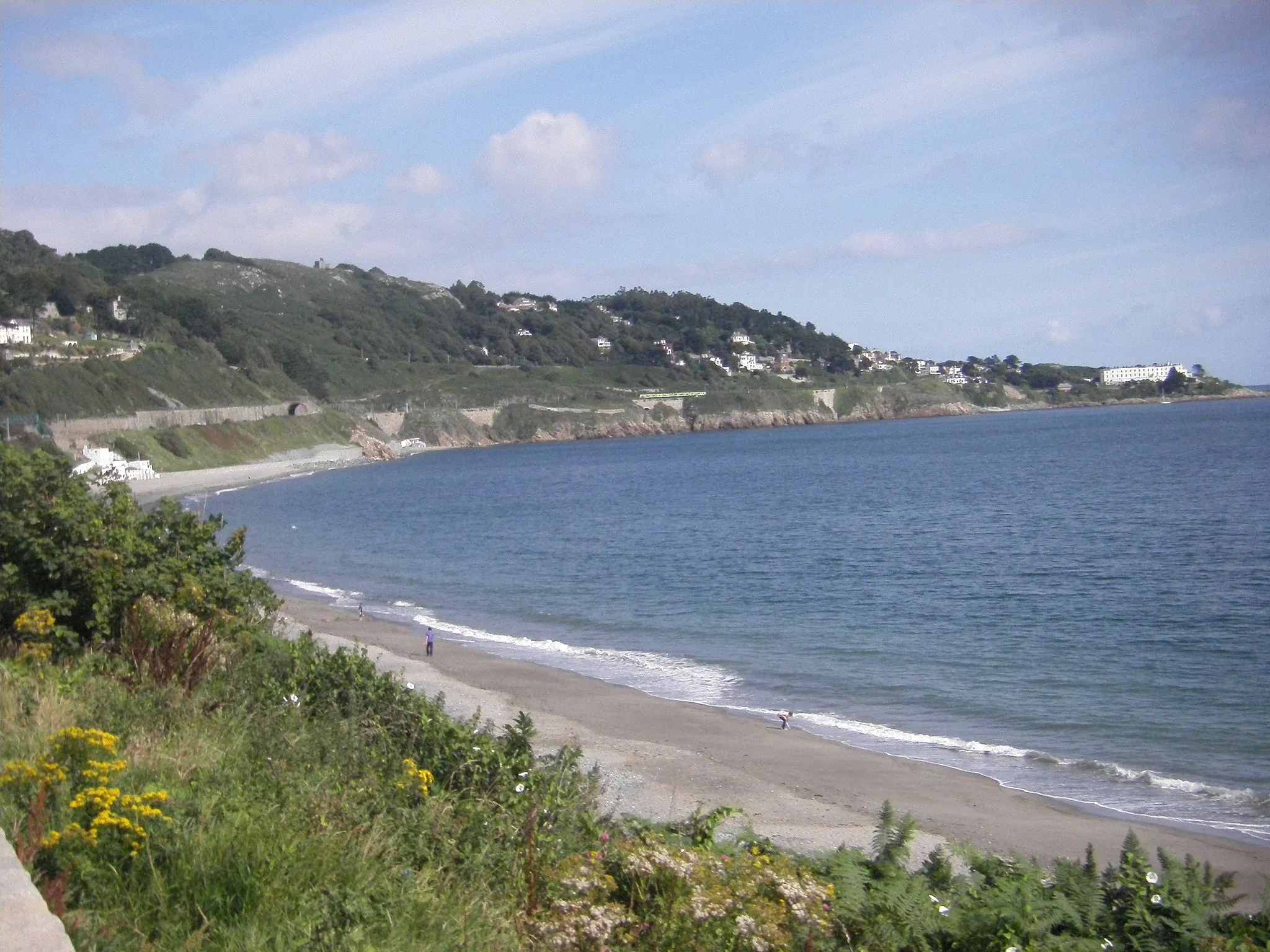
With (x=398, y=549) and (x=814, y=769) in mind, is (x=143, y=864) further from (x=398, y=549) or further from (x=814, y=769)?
(x=398, y=549)

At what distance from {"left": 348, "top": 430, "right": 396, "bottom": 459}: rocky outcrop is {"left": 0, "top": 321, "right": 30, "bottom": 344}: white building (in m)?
32.0

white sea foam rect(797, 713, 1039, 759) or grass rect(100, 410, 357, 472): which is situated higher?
grass rect(100, 410, 357, 472)

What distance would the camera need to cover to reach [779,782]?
14.5 m

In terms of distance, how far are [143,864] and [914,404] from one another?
19416cm

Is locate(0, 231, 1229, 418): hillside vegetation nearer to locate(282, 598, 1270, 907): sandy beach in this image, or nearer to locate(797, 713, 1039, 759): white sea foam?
locate(282, 598, 1270, 907): sandy beach

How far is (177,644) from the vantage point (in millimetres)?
8930

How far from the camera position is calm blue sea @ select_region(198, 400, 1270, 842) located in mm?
16703

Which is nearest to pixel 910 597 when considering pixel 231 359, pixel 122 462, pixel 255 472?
pixel 122 462

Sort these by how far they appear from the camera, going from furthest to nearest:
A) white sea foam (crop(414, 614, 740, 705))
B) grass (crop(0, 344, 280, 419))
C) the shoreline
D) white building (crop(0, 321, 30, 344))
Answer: white building (crop(0, 321, 30, 344)) → grass (crop(0, 344, 280, 419)) → the shoreline → white sea foam (crop(414, 614, 740, 705))

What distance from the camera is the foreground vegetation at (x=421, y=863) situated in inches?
179

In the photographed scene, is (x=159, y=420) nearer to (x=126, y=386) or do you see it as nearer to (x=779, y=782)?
(x=126, y=386)

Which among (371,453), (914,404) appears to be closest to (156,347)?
(371,453)

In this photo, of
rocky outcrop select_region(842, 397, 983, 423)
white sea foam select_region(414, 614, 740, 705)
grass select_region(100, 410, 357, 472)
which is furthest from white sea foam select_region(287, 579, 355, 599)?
rocky outcrop select_region(842, 397, 983, 423)

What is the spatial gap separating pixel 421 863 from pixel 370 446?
119242 millimetres
